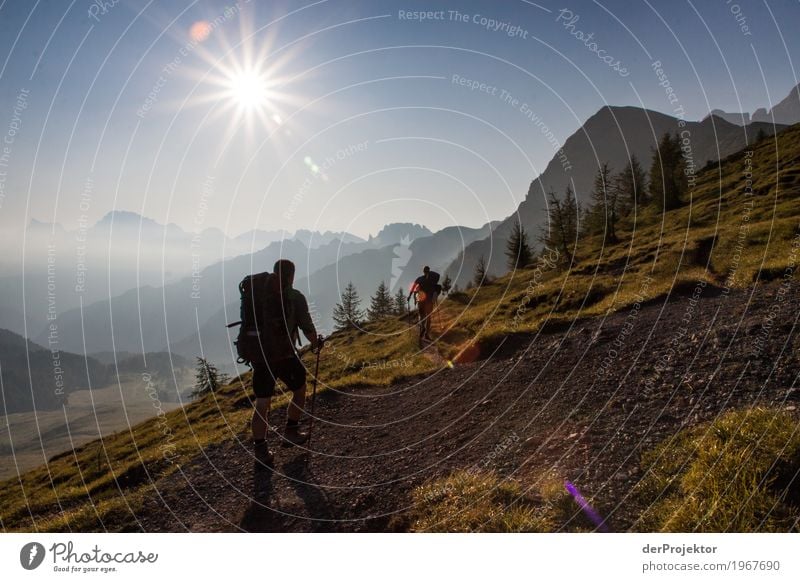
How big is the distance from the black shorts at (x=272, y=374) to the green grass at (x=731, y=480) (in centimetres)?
650

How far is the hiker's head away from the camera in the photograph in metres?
8.16

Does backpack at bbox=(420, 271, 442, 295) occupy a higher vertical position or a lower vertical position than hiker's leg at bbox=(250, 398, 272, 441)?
higher

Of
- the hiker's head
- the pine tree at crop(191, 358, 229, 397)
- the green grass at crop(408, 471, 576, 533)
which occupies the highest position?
the hiker's head

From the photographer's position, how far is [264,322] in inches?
319

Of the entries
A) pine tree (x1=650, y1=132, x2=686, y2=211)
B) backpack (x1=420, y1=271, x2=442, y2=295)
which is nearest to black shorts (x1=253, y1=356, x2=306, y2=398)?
backpack (x1=420, y1=271, x2=442, y2=295)

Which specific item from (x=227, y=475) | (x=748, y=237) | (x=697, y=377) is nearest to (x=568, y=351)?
(x=697, y=377)

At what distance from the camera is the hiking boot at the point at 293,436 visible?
29.3 feet

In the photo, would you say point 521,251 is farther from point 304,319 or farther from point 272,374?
point 272,374

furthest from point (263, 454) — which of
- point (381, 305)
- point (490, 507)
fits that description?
point (381, 305)

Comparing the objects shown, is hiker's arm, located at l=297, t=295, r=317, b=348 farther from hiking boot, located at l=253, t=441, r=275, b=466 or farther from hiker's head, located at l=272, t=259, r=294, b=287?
hiking boot, located at l=253, t=441, r=275, b=466

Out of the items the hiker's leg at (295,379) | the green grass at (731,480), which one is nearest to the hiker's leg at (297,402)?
the hiker's leg at (295,379)

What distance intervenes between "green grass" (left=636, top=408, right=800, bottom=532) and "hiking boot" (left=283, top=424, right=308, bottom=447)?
6822 mm

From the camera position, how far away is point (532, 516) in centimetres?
466

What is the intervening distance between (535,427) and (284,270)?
5.76 metres
